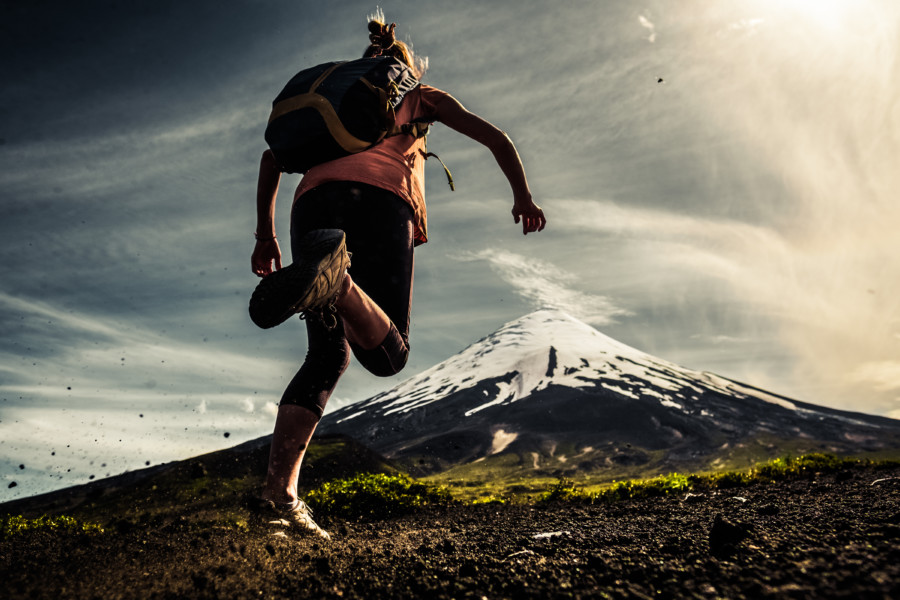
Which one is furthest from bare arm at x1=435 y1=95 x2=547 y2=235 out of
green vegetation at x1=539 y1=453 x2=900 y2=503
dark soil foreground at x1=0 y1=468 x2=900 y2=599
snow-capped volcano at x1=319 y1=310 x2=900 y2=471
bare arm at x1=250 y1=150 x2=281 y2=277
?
snow-capped volcano at x1=319 y1=310 x2=900 y2=471

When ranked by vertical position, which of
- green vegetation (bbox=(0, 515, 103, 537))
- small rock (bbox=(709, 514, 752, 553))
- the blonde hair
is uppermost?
the blonde hair

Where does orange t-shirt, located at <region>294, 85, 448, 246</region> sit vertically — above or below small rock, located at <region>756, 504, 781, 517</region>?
above

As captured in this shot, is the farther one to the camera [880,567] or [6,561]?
[6,561]

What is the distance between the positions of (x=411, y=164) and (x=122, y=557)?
2.00 metres

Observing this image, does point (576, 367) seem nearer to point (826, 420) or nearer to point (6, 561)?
point (826, 420)

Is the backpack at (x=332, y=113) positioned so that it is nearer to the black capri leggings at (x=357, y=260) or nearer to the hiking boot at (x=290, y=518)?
the black capri leggings at (x=357, y=260)

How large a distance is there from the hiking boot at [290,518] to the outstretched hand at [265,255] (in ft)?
4.49

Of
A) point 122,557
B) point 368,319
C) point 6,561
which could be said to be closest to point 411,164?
point 368,319

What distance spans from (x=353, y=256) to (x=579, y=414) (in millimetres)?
51042

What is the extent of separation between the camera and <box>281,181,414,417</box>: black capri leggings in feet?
7.37

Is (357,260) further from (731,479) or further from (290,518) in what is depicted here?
(731,479)

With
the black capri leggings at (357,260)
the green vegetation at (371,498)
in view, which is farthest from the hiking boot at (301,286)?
the green vegetation at (371,498)

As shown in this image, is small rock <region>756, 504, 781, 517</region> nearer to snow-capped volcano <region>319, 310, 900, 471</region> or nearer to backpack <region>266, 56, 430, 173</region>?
backpack <region>266, 56, 430, 173</region>

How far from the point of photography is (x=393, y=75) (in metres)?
2.22
